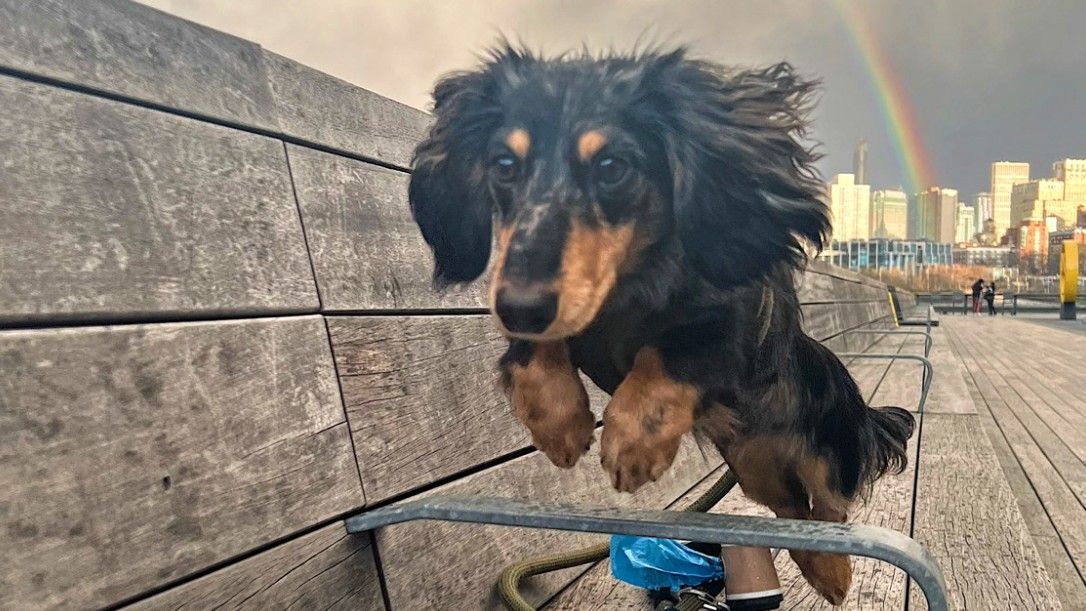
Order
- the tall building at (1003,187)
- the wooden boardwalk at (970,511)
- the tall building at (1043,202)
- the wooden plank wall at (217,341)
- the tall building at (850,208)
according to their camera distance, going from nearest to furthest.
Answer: the wooden plank wall at (217,341), the tall building at (850,208), the wooden boardwalk at (970,511), the tall building at (1003,187), the tall building at (1043,202)

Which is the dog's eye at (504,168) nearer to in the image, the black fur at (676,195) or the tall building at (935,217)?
the black fur at (676,195)

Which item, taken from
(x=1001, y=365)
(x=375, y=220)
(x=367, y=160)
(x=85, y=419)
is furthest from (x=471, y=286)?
(x=1001, y=365)

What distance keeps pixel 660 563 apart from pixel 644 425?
0.73 metres

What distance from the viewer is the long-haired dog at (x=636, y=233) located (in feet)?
3.39

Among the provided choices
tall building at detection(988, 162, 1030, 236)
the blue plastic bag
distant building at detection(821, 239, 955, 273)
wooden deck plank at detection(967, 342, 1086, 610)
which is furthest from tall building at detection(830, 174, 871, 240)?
tall building at detection(988, 162, 1030, 236)

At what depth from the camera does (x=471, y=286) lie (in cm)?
158

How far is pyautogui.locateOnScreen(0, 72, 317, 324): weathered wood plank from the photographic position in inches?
41.9

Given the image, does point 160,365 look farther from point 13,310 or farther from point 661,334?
point 661,334

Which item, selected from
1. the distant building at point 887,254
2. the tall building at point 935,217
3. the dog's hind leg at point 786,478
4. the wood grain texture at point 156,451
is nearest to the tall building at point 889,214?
the distant building at point 887,254

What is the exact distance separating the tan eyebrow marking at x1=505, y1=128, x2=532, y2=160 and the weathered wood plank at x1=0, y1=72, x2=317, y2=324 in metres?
0.55

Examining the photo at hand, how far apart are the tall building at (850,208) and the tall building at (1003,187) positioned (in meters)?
5.81

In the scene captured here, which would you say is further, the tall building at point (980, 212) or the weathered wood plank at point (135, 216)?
the tall building at point (980, 212)

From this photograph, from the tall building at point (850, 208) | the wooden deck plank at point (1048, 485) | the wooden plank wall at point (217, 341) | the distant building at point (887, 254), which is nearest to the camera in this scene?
the wooden plank wall at point (217, 341)

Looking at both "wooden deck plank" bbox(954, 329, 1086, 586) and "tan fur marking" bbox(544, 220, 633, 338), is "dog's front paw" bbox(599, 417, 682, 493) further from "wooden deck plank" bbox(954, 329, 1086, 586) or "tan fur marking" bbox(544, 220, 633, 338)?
"wooden deck plank" bbox(954, 329, 1086, 586)
